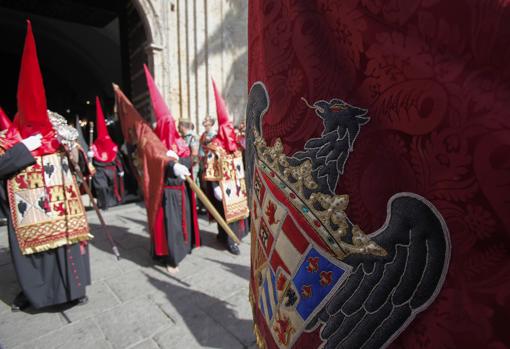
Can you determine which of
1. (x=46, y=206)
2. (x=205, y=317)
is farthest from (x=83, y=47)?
(x=205, y=317)

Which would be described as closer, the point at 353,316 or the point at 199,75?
the point at 353,316

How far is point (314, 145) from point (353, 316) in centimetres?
40

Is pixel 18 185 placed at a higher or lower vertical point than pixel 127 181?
higher

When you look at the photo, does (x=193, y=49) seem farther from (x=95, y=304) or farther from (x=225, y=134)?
(x=95, y=304)

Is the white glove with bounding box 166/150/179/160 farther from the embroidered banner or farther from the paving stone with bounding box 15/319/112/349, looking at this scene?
the paving stone with bounding box 15/319/112/349

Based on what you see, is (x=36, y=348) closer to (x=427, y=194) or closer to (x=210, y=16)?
(x=427, y=194)

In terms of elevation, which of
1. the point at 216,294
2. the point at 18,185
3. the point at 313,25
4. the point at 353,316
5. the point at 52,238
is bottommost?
the point at 216,294

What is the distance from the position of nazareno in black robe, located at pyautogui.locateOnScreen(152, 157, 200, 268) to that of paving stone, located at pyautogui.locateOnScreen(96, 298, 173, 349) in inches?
29.5

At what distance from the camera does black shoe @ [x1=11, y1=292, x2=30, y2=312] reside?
2.59 metres

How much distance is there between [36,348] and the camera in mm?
2129

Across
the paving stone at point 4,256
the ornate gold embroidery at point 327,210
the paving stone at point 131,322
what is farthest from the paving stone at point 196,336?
the paving stone at point 4,256

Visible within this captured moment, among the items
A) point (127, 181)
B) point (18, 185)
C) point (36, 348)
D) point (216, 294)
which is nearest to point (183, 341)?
point (216, 294)

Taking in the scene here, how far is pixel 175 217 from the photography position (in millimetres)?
3451

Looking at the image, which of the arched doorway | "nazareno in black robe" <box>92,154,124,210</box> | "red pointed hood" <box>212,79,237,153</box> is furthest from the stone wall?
"red pointed hood" <box>212,79,237,153</box>
